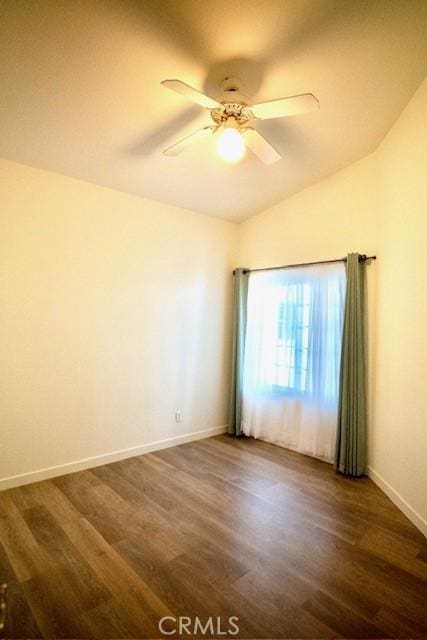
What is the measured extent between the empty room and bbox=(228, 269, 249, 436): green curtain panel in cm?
3

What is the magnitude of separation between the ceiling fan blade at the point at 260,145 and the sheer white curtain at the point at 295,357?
137cm

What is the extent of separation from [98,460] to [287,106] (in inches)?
121

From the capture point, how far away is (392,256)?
98.7 inches

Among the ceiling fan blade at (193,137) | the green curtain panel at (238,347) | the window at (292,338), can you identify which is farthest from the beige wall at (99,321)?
the ceiling fan blade at (193,137)

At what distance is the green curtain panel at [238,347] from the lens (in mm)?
3727

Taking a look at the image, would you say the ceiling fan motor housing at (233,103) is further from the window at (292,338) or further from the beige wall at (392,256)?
the window at (292,338)

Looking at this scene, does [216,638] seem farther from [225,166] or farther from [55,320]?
[225,166]

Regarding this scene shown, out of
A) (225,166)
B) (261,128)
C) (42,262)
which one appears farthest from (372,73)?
(42,262)

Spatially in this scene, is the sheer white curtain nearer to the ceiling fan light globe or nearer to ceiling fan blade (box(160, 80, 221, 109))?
the ceiling fan light globe

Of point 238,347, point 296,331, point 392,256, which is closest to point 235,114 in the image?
point 392,256

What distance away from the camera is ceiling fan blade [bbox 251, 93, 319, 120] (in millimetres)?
1532

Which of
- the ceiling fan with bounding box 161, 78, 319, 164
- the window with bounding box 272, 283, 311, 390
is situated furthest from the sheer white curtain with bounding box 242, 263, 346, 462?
the ceiling fan with bounding box 161, 78, 319, 164

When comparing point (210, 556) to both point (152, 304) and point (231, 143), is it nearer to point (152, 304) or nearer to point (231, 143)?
point (152, 304)

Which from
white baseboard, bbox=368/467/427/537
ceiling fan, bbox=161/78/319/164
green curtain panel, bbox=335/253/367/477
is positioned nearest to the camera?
ceiling fan, bbox=161/78/319/164
